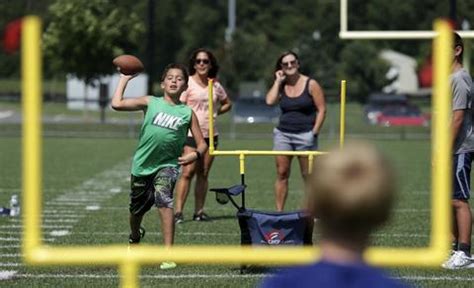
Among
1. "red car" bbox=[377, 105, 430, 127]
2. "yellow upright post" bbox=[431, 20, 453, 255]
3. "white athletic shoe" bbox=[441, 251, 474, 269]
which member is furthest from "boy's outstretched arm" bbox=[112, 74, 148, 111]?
"red car" bbox=[377, 105, 430, 127]

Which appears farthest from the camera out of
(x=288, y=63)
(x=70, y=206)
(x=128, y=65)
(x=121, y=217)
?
(x=70, y=206)

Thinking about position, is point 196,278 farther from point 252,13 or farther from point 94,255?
point 252,13

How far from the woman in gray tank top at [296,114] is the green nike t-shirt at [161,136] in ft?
7.65

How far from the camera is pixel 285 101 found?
1063 centimetres

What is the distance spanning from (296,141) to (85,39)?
106 ft

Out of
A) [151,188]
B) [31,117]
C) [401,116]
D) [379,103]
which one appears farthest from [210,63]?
[379,103]

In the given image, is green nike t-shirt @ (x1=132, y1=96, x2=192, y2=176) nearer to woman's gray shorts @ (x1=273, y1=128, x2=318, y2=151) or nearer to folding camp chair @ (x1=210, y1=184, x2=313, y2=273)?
folding camp chair @ (x1=210, y1=184, x2=313, y2=273)

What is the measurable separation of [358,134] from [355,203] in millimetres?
29693

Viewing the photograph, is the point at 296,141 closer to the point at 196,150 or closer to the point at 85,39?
the point at 196,150

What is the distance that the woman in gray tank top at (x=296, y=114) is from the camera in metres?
10.5

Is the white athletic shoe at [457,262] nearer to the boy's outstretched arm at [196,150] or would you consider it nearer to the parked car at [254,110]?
the boy's outstretched arm at [196,150]

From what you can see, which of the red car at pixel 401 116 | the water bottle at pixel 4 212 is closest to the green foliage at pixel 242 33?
the red car at pixel 401 116

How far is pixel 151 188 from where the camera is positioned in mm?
8281

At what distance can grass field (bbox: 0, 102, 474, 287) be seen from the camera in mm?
7602
